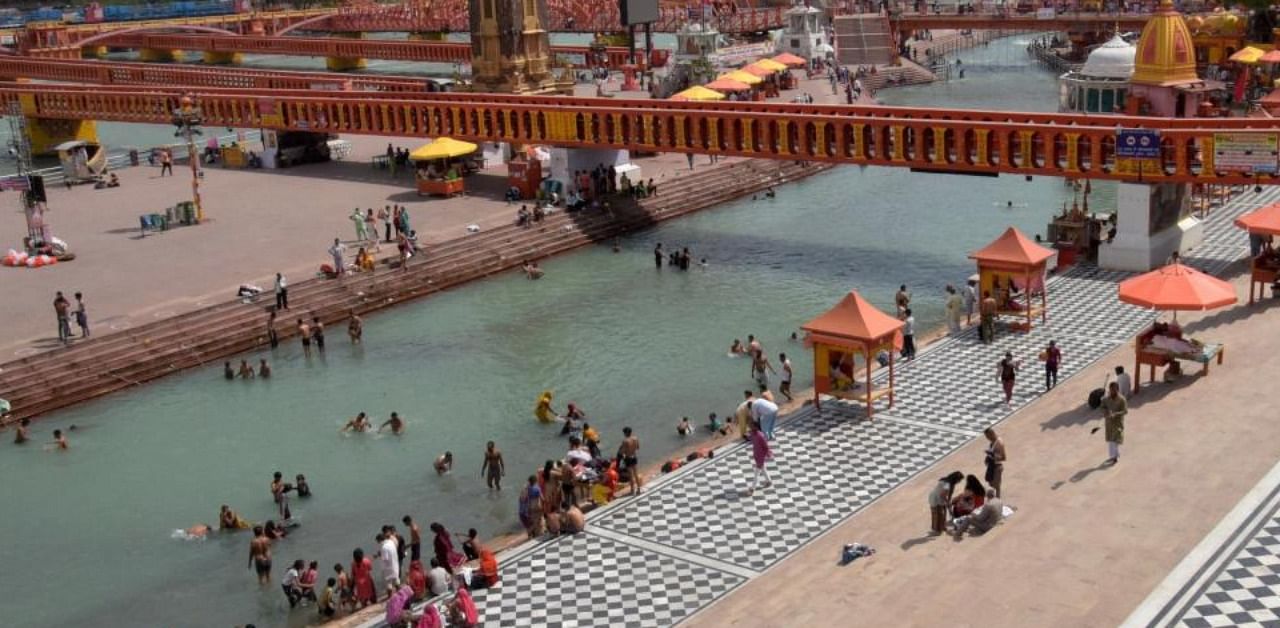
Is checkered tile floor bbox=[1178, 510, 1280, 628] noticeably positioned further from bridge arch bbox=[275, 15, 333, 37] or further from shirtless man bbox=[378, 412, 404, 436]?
bridge arch bbox=[275, 15, 333, 37]

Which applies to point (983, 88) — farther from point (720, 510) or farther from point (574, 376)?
point (720, 510)

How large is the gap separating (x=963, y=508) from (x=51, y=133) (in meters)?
70.3

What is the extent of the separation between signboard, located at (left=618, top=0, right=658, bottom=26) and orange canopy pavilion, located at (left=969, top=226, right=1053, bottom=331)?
64574 millimetres

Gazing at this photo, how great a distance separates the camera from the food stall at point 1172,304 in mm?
28828

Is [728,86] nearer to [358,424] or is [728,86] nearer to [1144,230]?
[1144,230]

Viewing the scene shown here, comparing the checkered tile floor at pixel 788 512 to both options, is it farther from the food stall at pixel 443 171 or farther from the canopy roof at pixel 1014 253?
the food stall at pixel 443 171

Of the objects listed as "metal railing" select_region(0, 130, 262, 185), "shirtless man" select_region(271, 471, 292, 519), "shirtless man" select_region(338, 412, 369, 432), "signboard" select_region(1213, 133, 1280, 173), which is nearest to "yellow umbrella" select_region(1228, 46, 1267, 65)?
"signboard" select_region(1213, 133, 1280, 173)

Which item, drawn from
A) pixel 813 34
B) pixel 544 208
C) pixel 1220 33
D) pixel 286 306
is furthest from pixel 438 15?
pixel 286 306

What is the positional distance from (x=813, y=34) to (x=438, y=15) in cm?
6356

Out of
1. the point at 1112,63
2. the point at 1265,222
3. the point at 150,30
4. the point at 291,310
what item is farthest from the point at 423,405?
the point at 150,30

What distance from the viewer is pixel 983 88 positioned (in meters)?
98.8

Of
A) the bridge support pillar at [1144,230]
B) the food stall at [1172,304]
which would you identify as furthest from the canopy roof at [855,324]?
the bridge support pillar at [1144,230]

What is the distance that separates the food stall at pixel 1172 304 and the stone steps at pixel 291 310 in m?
22.4

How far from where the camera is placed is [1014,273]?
114 ft
